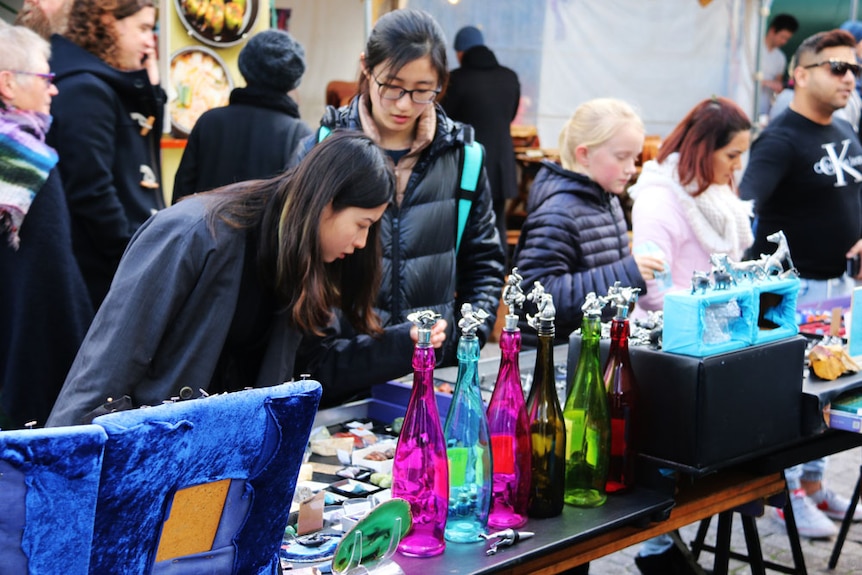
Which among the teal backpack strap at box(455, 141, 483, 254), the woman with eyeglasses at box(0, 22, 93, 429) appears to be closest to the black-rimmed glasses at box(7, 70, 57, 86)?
the woman with eyeglasses at box(0, 22, 93, 429)

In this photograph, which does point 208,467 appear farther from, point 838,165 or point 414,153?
point 838,165

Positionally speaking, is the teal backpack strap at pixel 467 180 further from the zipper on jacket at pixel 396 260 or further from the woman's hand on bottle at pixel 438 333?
the woman's hand on bottle at pixel 438 333

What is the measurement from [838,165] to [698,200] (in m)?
1.15

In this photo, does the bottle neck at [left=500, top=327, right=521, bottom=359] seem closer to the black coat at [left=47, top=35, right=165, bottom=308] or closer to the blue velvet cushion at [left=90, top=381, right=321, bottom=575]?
the blue velvet cushion at [left=90, top=381, right=321, bottom=575]

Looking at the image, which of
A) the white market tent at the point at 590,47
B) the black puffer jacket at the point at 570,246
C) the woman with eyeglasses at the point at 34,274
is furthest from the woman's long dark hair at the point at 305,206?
the white market tent at the point at 590,47

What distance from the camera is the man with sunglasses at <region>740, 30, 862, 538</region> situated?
12.9ft

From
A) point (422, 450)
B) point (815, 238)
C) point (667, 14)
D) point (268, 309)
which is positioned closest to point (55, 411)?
point (268, 309)

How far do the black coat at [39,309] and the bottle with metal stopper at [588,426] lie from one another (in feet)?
5.33

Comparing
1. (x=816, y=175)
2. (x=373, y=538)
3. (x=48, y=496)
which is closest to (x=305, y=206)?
(x=373, y=538)

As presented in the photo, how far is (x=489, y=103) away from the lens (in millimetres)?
5668

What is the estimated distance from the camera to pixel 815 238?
4031mm

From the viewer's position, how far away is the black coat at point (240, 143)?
145 inches

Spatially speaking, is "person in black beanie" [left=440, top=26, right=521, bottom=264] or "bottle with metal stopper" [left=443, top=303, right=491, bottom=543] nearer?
"bottle with metal stopper" [left=443, top=303, right=491, bottom=543]

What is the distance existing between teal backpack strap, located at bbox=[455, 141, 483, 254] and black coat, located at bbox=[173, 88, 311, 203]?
44.9 inches
